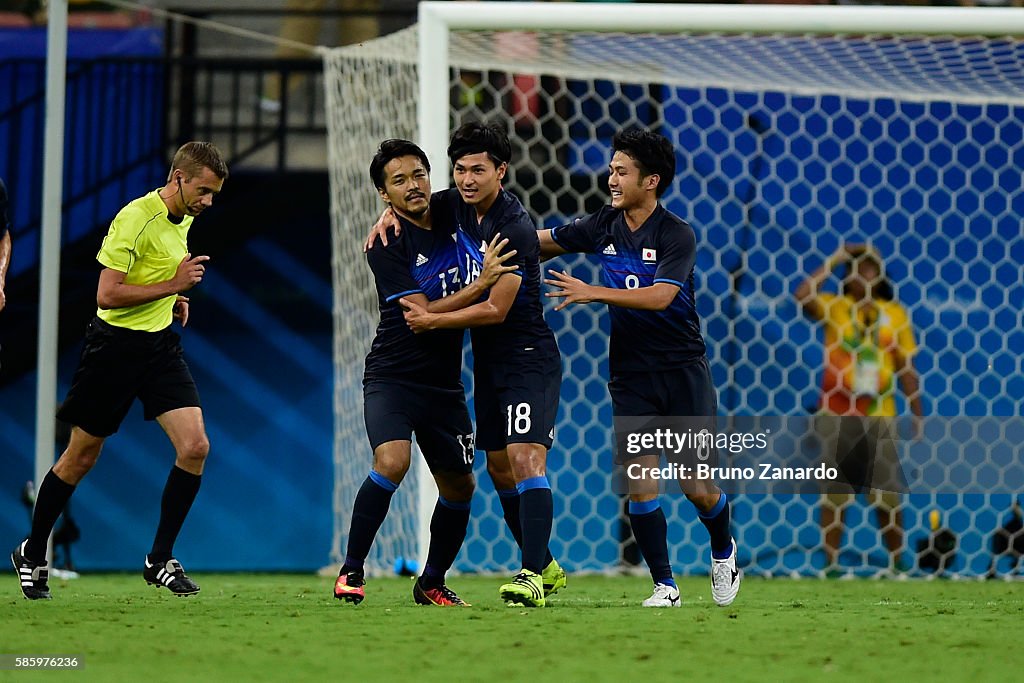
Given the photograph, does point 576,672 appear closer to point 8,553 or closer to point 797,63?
point 797,63

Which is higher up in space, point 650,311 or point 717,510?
point 650,311

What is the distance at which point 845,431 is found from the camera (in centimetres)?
728

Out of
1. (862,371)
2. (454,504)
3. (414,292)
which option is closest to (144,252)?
(414,292)

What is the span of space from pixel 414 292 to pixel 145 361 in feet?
3.63

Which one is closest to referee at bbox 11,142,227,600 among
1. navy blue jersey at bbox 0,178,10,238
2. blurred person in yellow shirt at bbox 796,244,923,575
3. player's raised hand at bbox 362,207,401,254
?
navy blue jersey at bbox 0,178,10,238

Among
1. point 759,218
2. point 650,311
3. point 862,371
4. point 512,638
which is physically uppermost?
point 759,218

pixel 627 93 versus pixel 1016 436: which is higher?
pixel 627 93

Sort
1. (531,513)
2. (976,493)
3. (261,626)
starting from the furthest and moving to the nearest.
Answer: (976,493) → (531,513) → (261,626)

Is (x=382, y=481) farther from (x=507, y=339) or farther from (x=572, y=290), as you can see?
(x=572, y=290)

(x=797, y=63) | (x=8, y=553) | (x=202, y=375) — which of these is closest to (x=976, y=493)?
(x=797, y=63)

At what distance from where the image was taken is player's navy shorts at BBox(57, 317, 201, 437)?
504 centimetres

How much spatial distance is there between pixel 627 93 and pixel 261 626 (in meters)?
4.92

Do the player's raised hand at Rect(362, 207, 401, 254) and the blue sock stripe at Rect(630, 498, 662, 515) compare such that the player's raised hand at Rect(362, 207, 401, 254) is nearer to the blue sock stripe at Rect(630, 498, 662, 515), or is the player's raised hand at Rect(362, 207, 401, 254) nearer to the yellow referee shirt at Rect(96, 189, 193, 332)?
the yellow referee shirt at Rect(96, 189, 193, 332)

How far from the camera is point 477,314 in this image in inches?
178
